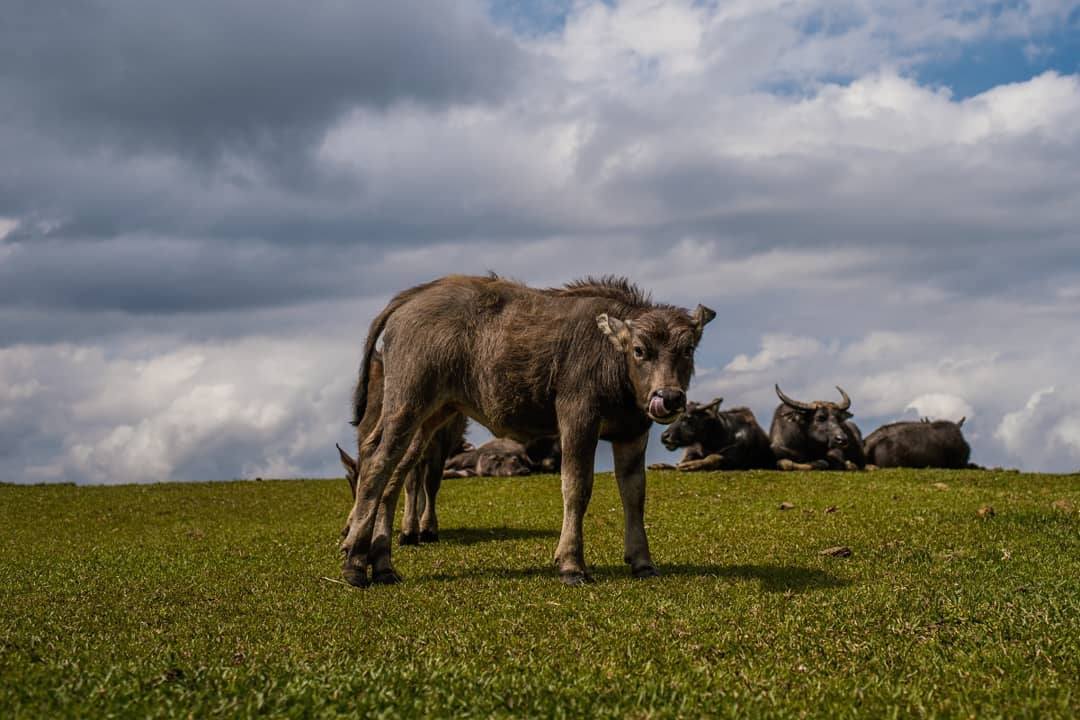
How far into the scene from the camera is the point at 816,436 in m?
28.4

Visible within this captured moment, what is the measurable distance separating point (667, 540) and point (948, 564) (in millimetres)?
4089

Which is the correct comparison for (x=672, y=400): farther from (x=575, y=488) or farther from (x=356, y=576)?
(x=356, y=576)

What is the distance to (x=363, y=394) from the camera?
1337 centimetres

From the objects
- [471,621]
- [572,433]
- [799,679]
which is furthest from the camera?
[572,433]

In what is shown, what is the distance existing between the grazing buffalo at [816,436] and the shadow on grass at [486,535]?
12.8 meters

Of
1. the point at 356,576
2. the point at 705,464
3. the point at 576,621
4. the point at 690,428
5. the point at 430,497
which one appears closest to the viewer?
the point at 576,621

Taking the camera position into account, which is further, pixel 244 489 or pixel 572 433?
pixel 244 489

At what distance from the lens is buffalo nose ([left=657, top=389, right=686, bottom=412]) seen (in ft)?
34.4

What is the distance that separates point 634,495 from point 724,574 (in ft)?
4.40

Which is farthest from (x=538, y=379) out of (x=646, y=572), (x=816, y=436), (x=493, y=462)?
(x=816, y=436)

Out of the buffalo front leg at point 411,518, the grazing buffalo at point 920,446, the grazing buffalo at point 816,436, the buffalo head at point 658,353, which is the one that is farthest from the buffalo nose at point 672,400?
the grazing buffalo at point 920,446

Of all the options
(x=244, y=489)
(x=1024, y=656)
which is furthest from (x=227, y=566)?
(x=244, y=489)

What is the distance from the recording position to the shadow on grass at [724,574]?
1098 centimetres

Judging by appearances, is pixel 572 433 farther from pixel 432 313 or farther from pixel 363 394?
pixel 363 394
